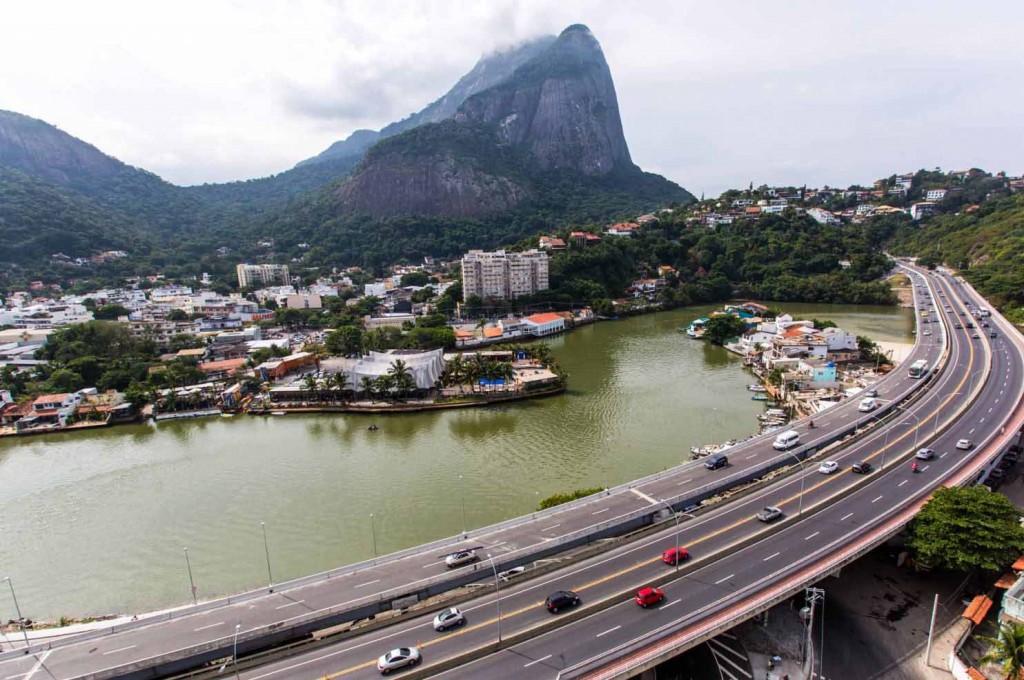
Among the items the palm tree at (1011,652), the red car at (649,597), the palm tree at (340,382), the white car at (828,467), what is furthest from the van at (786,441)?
the palm tree at (340,382)

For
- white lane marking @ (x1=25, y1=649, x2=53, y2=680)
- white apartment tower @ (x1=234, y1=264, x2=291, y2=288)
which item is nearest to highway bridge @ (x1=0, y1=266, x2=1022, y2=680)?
white lane marking @ (x1=25, y1=649, x2=53, y2=680)

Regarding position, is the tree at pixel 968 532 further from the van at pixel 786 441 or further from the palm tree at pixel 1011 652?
the van at pixel 786 441

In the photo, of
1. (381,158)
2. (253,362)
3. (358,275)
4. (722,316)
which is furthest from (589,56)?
(253,362)

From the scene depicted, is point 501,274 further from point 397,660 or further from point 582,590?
point 397,660

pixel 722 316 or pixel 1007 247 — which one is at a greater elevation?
pixel 1007 247

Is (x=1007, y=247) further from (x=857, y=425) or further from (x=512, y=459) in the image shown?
(x=512, y=459)

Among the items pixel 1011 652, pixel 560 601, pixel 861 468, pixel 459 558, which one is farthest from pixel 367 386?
pixel 1011 652
